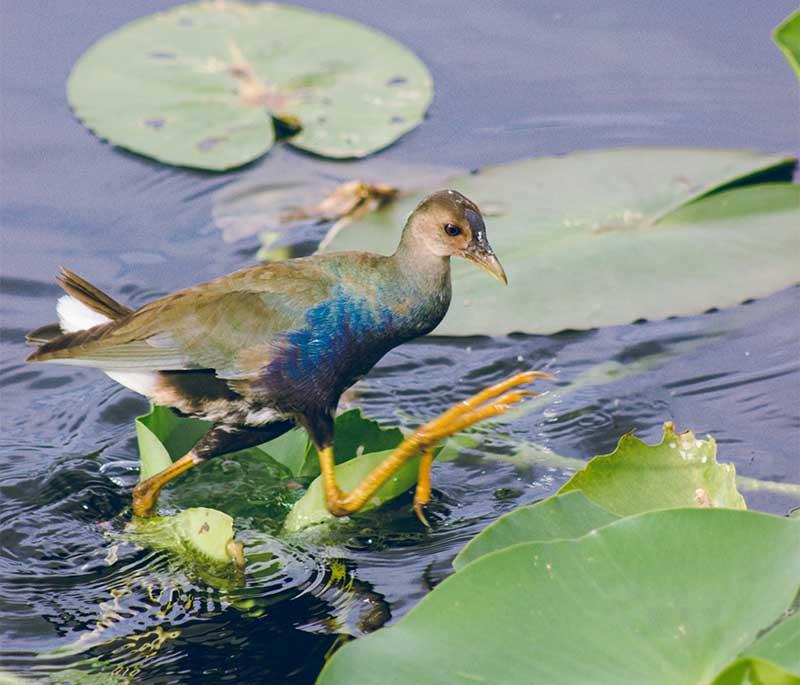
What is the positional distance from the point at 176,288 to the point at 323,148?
0.81m

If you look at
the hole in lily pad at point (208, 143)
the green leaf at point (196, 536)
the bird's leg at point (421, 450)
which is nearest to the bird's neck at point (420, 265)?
the bird's leg at point (421, 450)

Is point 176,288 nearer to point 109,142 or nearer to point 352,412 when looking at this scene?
point 109,142

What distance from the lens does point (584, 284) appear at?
3539mm

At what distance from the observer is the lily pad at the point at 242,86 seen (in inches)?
176

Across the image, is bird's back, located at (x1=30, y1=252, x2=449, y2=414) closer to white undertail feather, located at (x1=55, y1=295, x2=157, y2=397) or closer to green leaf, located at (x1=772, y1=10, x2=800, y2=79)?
white undertail feather, located at (x1=55, y1=295, x2=157, y2=397)

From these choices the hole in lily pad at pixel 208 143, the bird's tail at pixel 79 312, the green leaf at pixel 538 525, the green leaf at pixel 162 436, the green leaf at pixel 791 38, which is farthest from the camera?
the hole in lily pad at pixel 208 143

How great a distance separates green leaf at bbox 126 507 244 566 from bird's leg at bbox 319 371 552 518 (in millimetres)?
267

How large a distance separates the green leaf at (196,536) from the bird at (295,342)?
3.6 inches

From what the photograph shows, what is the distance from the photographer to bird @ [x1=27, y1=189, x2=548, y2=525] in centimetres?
→ 287

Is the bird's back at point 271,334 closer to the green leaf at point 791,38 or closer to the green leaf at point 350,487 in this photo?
the green leaf at point 350,487

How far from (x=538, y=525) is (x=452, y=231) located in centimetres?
92

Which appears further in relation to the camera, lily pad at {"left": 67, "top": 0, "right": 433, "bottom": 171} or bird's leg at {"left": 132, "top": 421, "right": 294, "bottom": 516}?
lily pad at {"left": 67, "top": 0, "right": 433, "bottom": 171}

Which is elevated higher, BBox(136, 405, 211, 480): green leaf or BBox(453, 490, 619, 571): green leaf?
BBox(453, 490, 619, 571): green leaf

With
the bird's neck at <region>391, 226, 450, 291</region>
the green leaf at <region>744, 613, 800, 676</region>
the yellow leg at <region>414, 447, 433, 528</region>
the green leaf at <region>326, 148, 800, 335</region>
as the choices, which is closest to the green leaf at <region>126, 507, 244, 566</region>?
the yellow leg at <region>414, 447, 433, 528</region>
